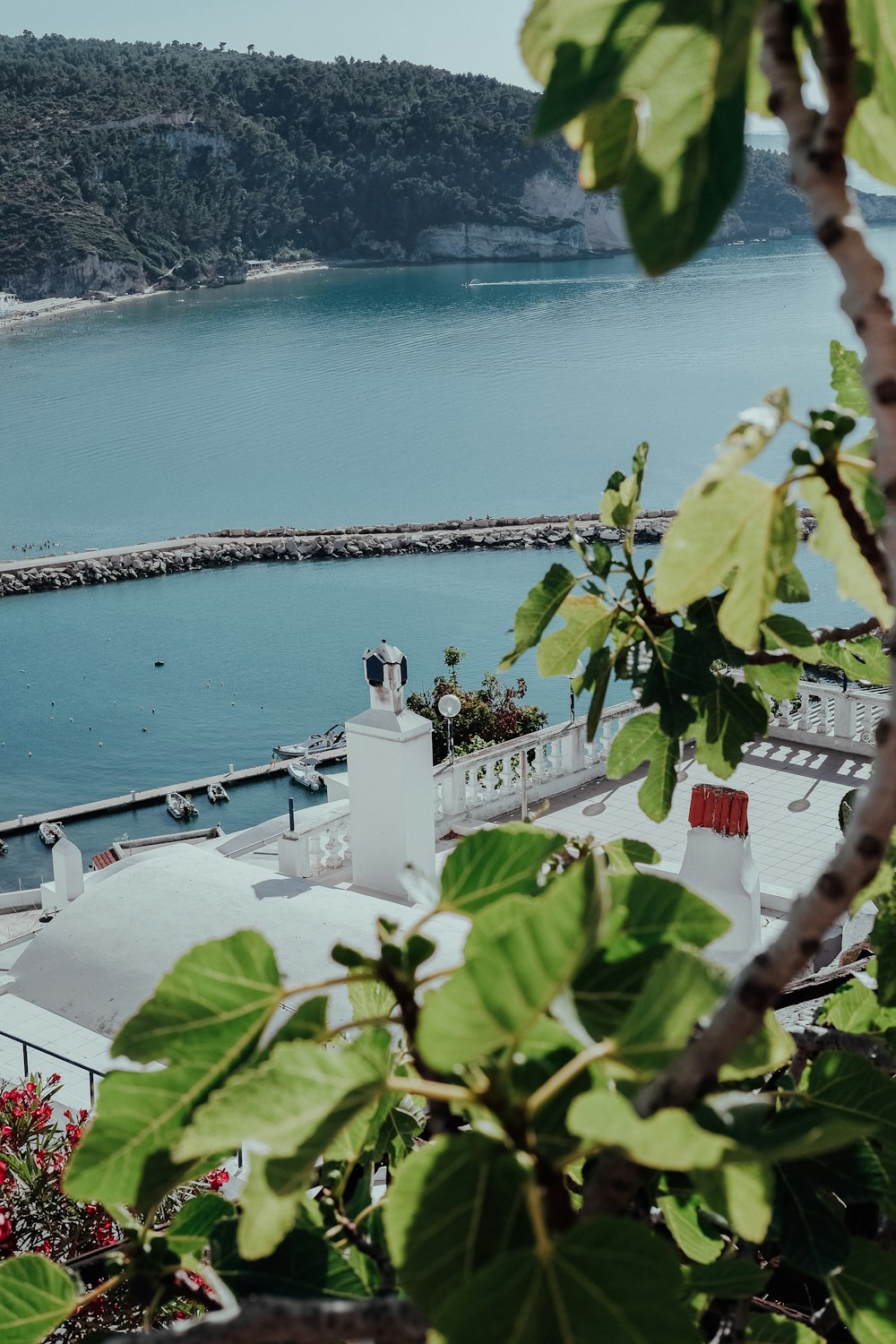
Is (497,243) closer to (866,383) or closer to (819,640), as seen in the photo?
(819,640)

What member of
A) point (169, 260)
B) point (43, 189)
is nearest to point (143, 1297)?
point (43, 189)

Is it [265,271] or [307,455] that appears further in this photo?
[265,271]

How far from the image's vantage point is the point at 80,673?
1112 inches

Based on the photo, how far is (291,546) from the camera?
37.0 metres

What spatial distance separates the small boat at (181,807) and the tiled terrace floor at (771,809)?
42.7 feet

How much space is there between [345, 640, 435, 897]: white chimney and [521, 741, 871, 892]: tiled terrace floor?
85 centimetres

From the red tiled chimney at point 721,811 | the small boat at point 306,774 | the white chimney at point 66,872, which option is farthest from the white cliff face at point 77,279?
the red tiled chimney at point 721,811

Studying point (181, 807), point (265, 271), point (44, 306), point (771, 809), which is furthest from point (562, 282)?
point (771, 809)

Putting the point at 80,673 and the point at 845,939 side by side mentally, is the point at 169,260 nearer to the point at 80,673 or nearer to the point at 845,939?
the point at 80,673

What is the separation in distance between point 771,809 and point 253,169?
84.8 meters

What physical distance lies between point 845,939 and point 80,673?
25569 millimetres

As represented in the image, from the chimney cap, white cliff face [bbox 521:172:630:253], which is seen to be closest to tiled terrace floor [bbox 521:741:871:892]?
the chimney cap

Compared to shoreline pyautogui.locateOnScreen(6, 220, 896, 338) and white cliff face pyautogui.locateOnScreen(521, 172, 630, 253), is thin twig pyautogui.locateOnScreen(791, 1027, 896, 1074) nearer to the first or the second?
shoreline pyautogui.locateOnScreen(6, 220, 896, 338)

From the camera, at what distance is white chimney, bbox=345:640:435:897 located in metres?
6.26
